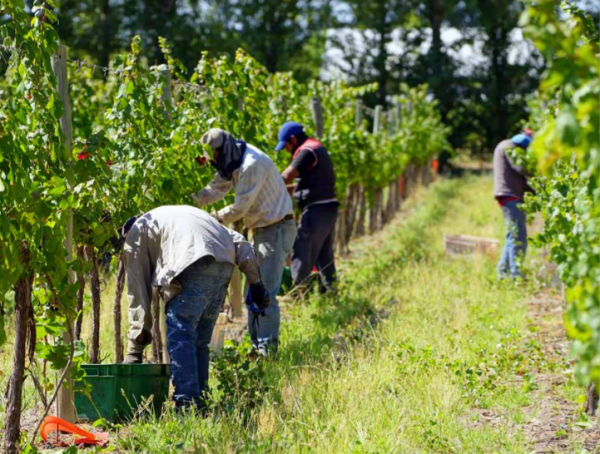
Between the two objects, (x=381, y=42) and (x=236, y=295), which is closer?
(x=236, y=295)

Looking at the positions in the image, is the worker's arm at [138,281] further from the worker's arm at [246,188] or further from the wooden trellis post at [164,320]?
the worker's arm at [246,188]

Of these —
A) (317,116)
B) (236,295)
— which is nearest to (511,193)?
(317,116)

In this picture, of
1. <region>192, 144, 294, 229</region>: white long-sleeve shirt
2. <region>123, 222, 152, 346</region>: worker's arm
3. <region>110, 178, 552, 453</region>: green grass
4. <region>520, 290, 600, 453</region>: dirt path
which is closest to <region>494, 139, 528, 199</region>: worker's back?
<region>110, 178, 552, 453</region>: green grass

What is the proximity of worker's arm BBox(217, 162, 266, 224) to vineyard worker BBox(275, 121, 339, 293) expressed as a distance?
65.7 inches

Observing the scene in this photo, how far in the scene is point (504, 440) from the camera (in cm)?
427

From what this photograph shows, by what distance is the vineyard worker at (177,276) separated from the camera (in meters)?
4.50

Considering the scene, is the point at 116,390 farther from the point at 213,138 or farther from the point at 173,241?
the point at 213,138

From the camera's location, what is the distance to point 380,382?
16.1ft

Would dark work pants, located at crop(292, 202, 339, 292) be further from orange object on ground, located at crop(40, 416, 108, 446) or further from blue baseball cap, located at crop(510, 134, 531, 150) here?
orange object on ground, located at crop(40, 416, 108, 446)

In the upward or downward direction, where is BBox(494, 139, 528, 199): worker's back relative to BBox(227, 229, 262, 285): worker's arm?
upward

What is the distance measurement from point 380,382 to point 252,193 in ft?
5.19

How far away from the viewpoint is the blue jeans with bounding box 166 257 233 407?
178 inches

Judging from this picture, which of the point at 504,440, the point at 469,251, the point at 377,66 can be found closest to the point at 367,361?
the point at 504,440

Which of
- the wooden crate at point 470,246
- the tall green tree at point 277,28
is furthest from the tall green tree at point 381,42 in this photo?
the wooden crate at point 470,246
